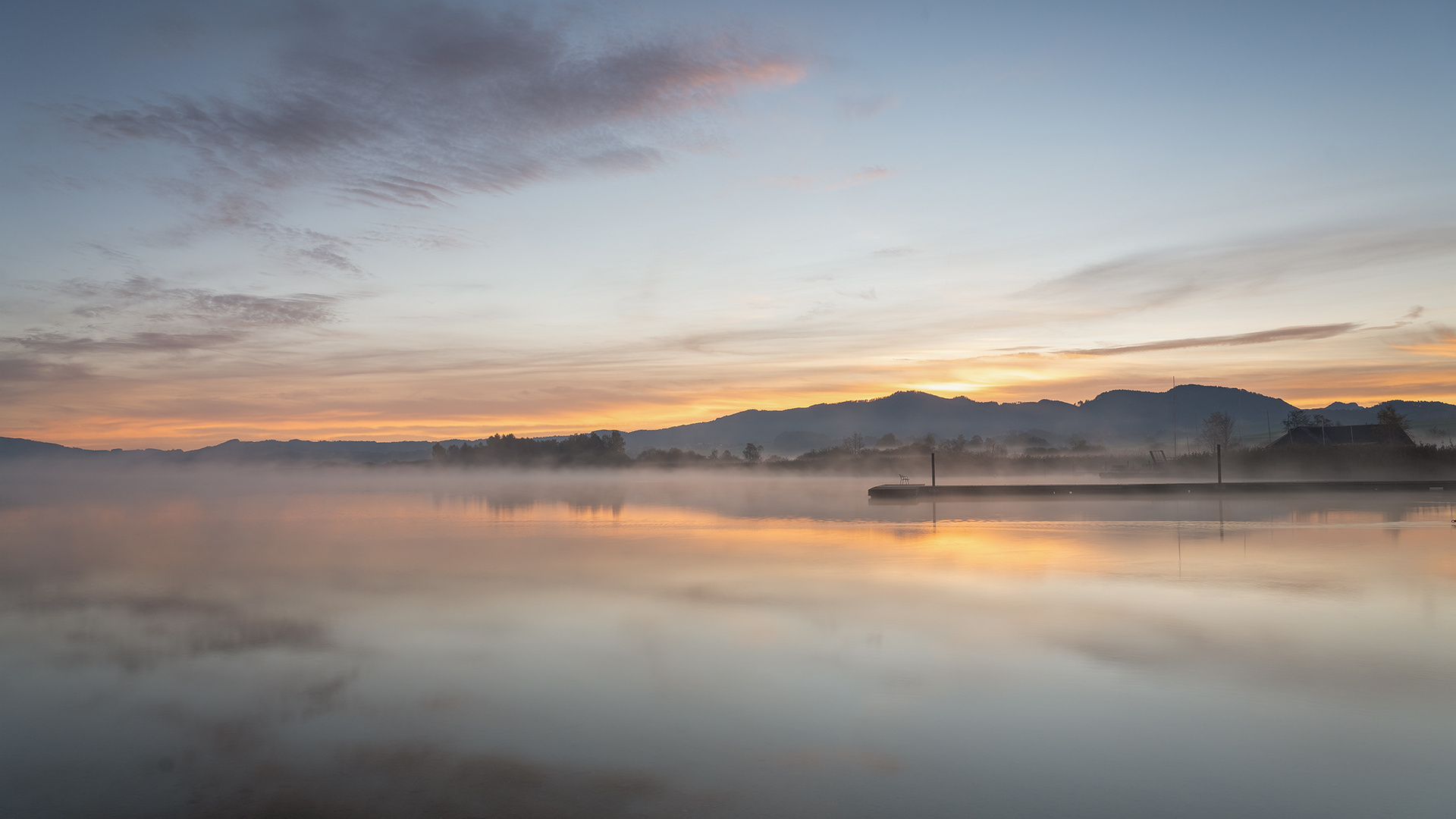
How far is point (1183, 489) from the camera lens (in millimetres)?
37750

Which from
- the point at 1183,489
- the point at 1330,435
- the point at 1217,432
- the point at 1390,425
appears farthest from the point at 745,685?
the point at 1217,432

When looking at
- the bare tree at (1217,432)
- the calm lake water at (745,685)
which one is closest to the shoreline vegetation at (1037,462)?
the bare tree at (1217,432)

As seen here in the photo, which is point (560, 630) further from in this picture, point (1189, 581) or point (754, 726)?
point (1189, 581)

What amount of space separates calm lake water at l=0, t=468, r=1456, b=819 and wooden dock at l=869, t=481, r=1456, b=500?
2014 centimetres

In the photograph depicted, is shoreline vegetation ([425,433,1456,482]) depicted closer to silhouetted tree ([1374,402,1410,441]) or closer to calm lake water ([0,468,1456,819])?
silhouetted tree ([1374,402,1410,441])

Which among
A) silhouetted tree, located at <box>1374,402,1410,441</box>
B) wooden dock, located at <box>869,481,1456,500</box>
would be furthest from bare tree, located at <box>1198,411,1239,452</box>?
wooden dock, located at <box>869,481,1456,500</box>

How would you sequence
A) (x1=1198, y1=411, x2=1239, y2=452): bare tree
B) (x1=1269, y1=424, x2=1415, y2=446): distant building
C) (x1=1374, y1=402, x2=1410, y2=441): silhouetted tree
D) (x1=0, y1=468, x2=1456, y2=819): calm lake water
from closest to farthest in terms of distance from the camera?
(x1=0, y1=468, x2=1456, y2=819): calm lake water
(x1=1374, y1=402, x2=1410, y2=441): silhouetted tree
(x1=1269, y1=424, x2=1415, y2=446): distant building
(x1=1198, y1=411, x2=1239, y2=452): bare tree

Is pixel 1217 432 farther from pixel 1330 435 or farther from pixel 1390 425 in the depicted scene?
pixel 1390 425

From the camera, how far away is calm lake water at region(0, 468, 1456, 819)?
17.9ft

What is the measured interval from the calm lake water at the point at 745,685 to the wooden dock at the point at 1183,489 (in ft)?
66.1

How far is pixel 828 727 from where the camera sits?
671cm

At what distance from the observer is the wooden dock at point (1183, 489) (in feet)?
121

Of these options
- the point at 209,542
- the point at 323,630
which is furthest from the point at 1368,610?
the point at 209,542

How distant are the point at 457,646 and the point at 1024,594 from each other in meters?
8.15
